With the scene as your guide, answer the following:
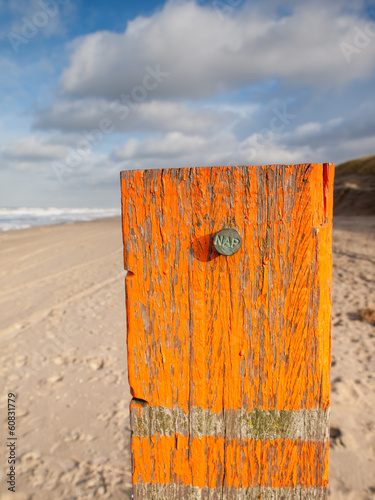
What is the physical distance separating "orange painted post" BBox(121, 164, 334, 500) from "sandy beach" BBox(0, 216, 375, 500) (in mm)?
1695

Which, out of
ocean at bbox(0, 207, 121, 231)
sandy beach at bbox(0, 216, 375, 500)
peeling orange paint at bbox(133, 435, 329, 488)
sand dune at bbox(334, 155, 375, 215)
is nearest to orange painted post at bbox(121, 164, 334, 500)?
peeling orange paint at bbox(133, 435, 329, 488)

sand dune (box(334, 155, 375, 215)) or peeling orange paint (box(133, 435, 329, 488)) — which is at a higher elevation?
sand dune (box(334, 155, 375, 215))

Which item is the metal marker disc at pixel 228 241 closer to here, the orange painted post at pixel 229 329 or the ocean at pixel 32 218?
the orange painted post at pixel 229 329

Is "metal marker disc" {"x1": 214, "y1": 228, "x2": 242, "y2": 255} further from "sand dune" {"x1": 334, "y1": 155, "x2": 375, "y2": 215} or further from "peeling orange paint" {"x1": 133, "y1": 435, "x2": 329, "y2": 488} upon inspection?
"sand dune" {"x1": 334, "y1": 155, "x2": 375, "y2": 215}

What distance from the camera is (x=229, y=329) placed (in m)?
0.99

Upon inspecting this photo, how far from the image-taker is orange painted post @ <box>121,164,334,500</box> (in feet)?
3.11

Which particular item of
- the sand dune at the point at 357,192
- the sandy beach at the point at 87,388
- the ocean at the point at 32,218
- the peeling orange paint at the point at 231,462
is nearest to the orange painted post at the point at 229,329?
the peeling orange paint at the point at 231,462

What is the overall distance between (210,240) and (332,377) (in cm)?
319

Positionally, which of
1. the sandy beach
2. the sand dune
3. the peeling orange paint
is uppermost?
the sand dune

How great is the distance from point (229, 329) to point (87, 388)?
2931 mm

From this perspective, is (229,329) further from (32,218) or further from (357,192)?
(32,218)

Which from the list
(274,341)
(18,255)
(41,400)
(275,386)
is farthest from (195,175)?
(18,255)

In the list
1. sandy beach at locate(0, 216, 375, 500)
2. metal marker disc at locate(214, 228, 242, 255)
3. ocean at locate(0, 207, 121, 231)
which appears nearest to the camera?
metal marker disc at locate(214, 228, 242, 255)

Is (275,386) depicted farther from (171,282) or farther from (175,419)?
(171,282)
